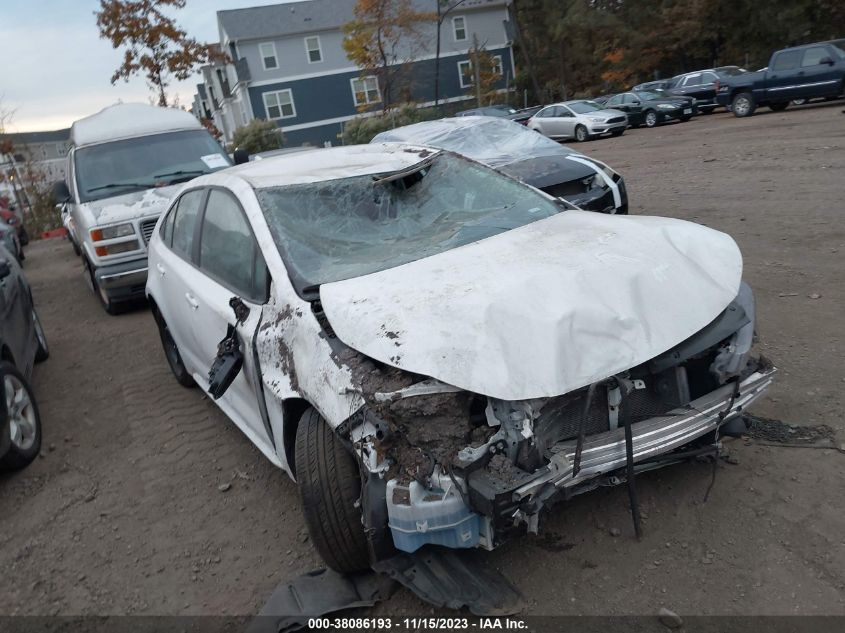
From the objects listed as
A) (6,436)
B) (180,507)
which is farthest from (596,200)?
(6,436)

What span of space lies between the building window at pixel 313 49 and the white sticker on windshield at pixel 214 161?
3806cm

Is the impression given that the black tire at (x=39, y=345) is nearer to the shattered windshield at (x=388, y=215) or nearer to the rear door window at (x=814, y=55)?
the shattered windshield at (x=388, y=215)

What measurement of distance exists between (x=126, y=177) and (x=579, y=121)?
18827 mm

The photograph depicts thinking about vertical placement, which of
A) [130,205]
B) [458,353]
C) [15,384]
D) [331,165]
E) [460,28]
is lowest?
[15,384]

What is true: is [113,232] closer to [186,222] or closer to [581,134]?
[186,222]

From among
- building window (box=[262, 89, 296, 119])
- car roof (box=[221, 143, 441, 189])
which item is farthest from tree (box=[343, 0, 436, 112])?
car roof (box=[221, 143, 441, 189])

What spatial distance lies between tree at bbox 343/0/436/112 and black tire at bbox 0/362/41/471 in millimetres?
36526

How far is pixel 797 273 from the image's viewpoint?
632 centimetres

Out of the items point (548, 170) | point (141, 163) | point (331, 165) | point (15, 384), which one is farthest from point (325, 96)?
point (331, 165)

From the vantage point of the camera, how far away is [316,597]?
10.0 ft

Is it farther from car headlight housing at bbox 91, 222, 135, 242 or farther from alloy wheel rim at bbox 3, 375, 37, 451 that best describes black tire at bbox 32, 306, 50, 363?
alloy wheel rim at bbox 3, 375, 37, 451

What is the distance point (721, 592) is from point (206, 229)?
345 centimetres

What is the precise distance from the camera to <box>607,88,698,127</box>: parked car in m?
23.6

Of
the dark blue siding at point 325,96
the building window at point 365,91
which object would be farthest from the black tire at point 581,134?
the building window at point 365,91
